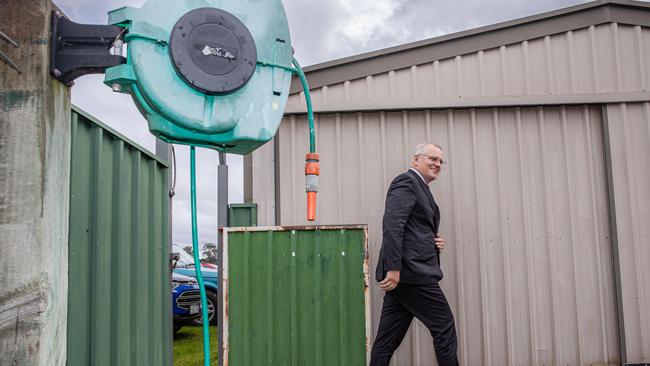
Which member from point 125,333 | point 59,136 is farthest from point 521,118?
point 59,136

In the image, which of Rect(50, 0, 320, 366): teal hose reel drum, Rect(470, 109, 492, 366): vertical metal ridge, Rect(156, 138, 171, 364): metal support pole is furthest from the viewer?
Rect(470, 109, 492, 366): vertical metal ridge

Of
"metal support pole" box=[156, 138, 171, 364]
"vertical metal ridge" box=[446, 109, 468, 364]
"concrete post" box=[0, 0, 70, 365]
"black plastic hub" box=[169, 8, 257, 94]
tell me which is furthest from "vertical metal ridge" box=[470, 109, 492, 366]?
"concrete post" box=[0, 0, 70, 365]

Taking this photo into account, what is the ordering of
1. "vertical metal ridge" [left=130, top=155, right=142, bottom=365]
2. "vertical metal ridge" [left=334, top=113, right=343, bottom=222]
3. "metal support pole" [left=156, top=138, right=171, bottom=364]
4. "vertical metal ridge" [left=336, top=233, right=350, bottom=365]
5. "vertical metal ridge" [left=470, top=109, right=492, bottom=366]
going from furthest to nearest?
"vertical metal ridge" [left=334, top=113, right=343, bottom=222] < "vertical metal ridge" [left=470, top=109, right=492, bottom=366] < "vertical metal ridge" [left=336, top=233, right=350, bottom=365] < "metal support pole" [left=156, top=138, right=171, bottom=364] < "vertical metal ridge" [left=130, top=155, right=142, bottom=365]

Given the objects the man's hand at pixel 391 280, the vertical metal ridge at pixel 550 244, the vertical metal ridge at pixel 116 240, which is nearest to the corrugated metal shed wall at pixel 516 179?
the vertical metal ridge at pixel 550 244

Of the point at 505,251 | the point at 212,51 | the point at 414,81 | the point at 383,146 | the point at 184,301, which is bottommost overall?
the point at 184,301

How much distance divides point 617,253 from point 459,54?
74.1 inches

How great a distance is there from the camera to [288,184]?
4117mm

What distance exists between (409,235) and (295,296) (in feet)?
2.90

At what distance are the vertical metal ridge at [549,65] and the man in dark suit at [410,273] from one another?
1.55 m

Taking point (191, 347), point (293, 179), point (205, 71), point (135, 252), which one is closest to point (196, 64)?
point (205, 71)

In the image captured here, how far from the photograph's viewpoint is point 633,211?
409cm

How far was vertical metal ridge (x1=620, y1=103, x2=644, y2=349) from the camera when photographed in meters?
4.01

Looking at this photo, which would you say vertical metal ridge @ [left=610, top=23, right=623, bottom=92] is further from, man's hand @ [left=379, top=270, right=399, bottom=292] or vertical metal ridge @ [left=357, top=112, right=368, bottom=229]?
man's hand @ [left=379, top=270, right=399, bottom=292]

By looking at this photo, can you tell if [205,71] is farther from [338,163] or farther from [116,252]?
[338,163]
